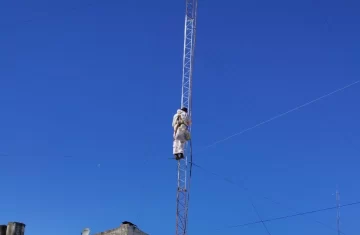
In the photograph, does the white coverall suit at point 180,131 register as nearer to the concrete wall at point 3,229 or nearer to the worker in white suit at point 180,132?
the worker in white suit at point 180,132

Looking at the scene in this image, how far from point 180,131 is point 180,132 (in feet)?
0.16

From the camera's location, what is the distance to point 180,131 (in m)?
28.3

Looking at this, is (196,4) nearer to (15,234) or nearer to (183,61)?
(183,61)

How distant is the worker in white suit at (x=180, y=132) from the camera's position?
28.4 metres

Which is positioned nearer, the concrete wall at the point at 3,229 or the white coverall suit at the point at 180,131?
the concrete wall at the point at 3,229

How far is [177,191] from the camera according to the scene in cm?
3034

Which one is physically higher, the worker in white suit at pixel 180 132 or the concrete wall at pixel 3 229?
the worker in white suit at pixel 180 132

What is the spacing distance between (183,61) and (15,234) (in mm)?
15328

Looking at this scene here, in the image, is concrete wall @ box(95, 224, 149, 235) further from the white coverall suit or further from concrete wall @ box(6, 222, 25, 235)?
concrete wall @ box(6, 222, 25, 235)

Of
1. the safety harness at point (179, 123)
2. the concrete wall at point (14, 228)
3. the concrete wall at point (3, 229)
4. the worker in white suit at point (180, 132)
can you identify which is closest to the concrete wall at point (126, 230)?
the worker in white suit at point (180, 132)

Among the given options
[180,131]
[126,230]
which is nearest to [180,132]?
[180,131]

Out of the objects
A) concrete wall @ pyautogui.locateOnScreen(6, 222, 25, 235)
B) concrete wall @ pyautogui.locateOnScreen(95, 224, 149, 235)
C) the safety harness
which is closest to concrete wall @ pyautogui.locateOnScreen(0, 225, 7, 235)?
concrete wall @ pyautogui.locateOnScreen(6, 222, 25, 235)

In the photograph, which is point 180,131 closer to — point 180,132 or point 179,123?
point 180,132

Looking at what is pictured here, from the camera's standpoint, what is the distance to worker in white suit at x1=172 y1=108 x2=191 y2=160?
1117 inches
